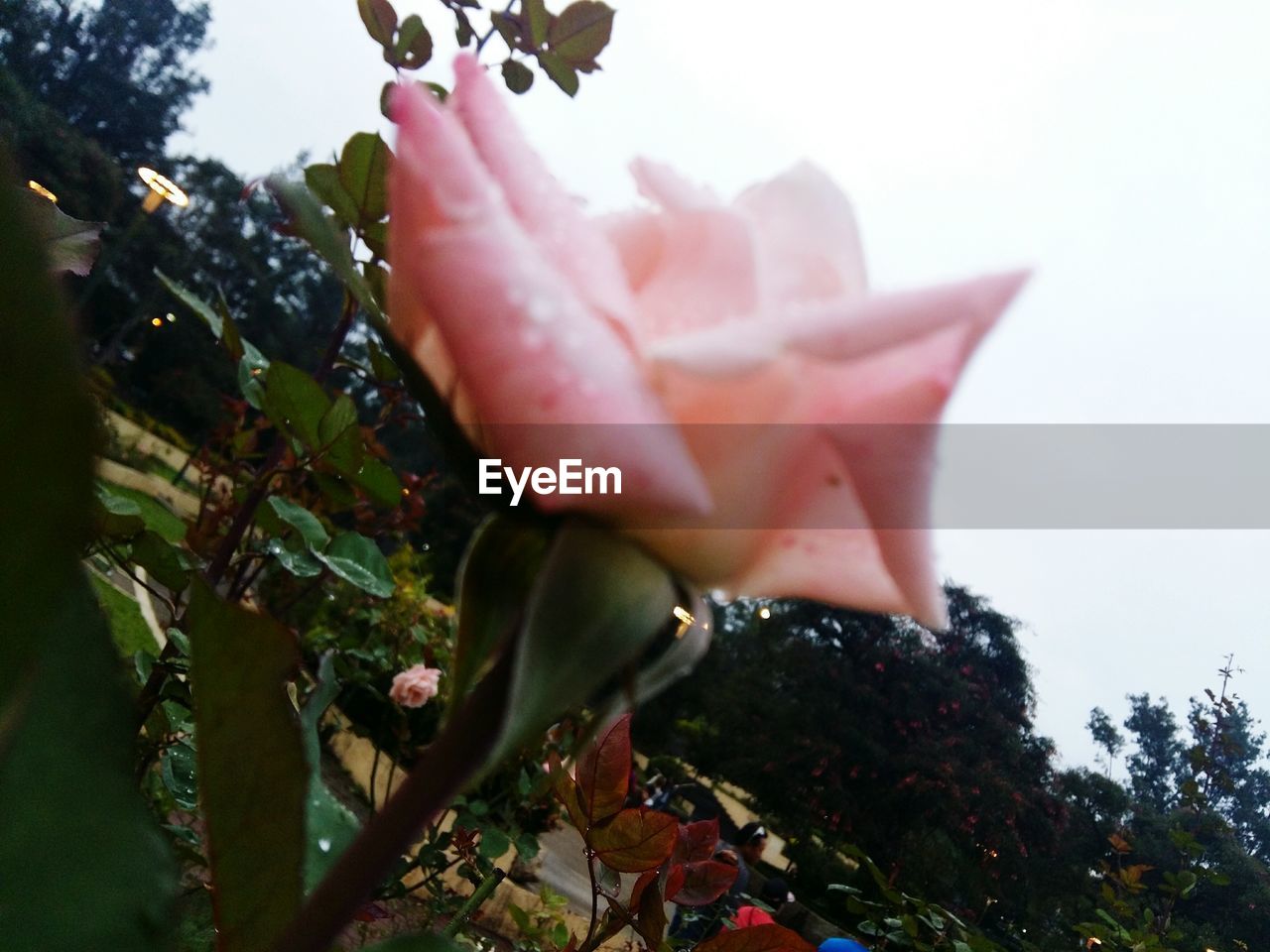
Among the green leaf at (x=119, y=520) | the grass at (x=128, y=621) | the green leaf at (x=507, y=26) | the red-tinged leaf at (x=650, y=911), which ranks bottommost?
the grass at (x=128, y=621)

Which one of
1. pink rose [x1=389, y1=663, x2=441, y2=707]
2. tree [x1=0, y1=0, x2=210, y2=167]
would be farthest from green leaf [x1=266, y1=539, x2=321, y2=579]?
tree [x1=0, y1=0, x2=210, y2=167]

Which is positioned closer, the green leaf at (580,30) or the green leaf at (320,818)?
the green leaf at (320,818)

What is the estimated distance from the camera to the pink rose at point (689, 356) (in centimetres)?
11

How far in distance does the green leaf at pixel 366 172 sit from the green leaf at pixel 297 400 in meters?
0.10

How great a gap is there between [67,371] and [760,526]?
0.28ft

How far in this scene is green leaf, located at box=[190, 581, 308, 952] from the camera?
0.39ft

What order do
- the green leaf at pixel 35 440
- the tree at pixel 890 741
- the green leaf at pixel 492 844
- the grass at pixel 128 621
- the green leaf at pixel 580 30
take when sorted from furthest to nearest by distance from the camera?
the tree at pixel 890 741, the grass at pixel 128 621, the green leaf at pixel 492 844, the green leaf at pixel 580 30, the green leaf at pixel 35 440

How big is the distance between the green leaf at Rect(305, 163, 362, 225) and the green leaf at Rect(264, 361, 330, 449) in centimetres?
9

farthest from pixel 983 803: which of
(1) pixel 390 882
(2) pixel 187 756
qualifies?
(2) pixel 187 756

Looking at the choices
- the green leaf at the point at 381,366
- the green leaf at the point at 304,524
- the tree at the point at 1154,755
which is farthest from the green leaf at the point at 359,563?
the tree at the point at 1154,755

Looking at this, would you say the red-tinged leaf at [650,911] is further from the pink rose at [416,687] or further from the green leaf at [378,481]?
the pink rose at [416,687]

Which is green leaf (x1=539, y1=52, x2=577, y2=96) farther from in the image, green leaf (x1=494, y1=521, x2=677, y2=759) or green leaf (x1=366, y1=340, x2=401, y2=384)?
green leaf (x1=494, y1=521, x2=677, y2=759)

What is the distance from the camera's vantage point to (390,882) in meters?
0.62

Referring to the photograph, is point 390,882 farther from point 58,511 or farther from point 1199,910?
point 1199,910
